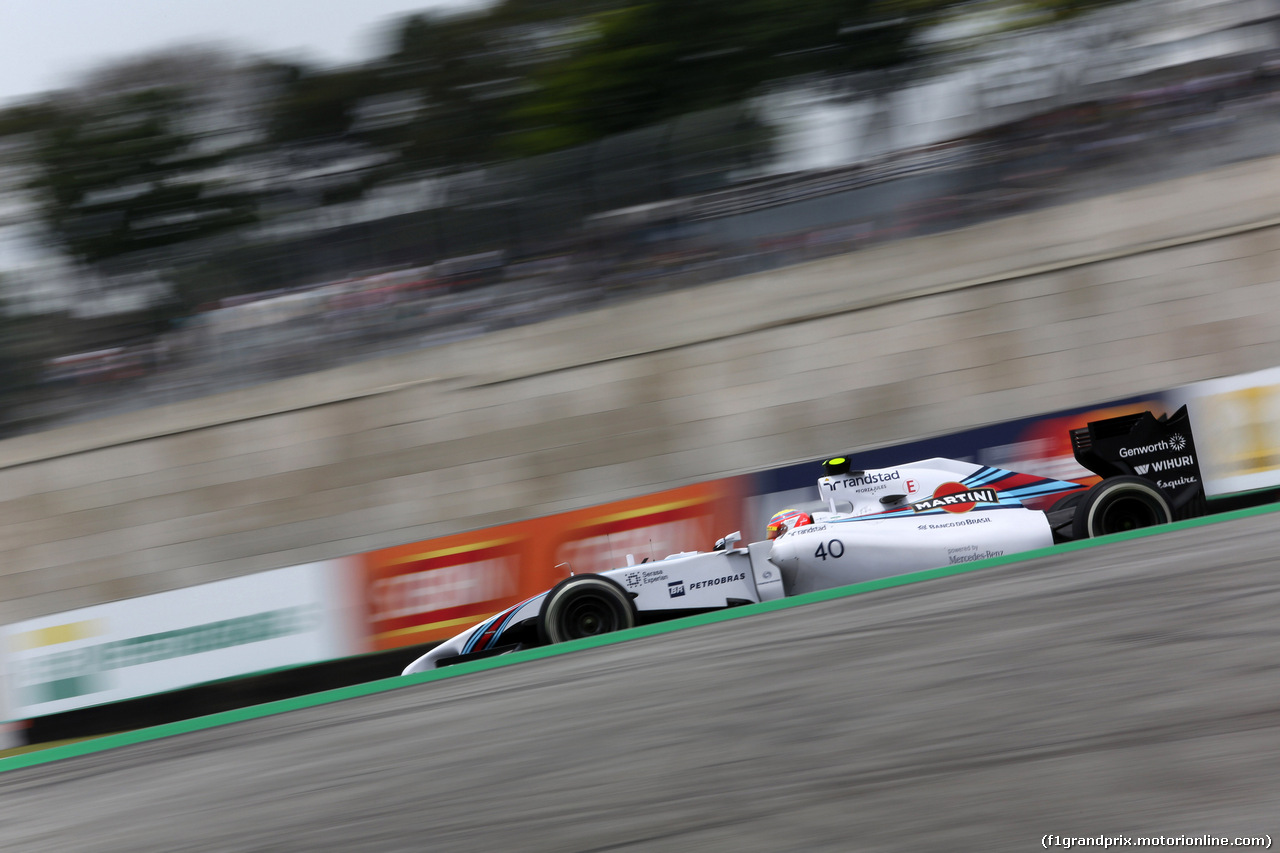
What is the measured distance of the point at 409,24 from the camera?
15.6 meters

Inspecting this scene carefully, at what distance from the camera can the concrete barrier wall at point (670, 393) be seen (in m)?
10.1

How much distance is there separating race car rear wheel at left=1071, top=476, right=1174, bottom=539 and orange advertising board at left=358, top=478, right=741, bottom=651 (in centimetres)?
299

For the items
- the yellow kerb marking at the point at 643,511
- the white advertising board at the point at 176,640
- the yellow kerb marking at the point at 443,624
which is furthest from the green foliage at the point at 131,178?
the yellow kerb marking at the point at 643,511

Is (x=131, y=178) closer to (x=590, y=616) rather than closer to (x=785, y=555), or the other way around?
(x=590, y=616)

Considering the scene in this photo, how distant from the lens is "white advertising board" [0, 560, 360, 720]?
7.41 meters

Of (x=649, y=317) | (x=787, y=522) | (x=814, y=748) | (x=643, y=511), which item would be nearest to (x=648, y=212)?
(x=649, y=317)

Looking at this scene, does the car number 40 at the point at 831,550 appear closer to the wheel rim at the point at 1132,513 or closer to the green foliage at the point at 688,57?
the wheel rim at the point at 1132,513

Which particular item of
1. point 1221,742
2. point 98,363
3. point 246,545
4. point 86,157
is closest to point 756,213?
point 246,545

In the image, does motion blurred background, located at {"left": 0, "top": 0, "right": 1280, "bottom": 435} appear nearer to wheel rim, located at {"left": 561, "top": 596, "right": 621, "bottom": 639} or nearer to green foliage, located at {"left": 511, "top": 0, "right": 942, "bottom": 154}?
green foliage, located at {"left": 511, "top": 0, "right": 942, "bottom": 154}

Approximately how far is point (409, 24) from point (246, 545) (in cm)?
905

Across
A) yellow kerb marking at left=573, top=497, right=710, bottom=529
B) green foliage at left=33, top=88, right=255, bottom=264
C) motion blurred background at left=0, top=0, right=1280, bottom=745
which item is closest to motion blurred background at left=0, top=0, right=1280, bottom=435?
motion blurred background at left=0, top=0, right=1280, bottom=745

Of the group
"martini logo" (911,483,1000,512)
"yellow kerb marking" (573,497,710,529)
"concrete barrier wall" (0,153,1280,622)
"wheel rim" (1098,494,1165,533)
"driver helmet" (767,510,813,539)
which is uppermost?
"concrete barrier wall" (0,153,1280,622)

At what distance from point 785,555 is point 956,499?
1.10 m

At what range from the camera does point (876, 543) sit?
5.54m
